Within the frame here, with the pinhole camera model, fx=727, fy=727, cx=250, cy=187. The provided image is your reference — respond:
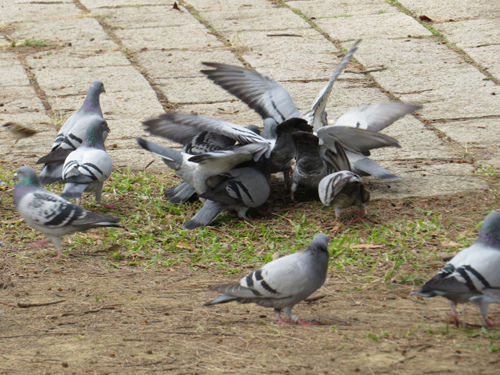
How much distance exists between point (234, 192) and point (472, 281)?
6.47 feet

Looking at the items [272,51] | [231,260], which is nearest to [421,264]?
[231,260]

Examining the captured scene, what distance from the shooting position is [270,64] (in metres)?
7.64

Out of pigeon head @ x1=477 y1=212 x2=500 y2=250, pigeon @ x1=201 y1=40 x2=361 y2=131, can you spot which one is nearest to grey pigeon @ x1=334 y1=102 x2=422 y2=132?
pigeon @ x1=201 y1=40 x2=361 y2=131

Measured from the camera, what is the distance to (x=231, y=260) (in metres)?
4.31

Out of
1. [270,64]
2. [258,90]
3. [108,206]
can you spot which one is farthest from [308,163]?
[270,64]

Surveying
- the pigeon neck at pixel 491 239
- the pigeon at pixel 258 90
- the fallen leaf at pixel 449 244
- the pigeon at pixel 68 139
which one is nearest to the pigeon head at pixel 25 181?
the pigeon at pixel 68 139

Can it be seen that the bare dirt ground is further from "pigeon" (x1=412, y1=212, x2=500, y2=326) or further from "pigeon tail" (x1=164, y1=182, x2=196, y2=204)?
"pigeon tail" (x1=164, y1=182, x2=196, y2=204)

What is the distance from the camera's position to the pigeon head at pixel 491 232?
327cm

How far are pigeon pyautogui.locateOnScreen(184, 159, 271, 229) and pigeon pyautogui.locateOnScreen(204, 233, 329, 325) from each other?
1.38m

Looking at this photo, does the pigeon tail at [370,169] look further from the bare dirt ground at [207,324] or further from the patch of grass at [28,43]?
the patch of grass at [28,43]

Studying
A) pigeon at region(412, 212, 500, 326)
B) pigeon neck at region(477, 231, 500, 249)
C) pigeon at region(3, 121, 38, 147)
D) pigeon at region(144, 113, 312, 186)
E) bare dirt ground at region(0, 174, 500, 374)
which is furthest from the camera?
pigeon at region(3, 121, 38, 147)

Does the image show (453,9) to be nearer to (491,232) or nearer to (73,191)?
(73,191)

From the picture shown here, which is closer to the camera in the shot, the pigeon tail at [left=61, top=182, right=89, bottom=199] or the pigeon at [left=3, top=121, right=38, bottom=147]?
the pigeon tail at [left=61, top=182, right=89, bottom=199]

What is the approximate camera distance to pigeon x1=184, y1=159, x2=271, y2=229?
186 inches
